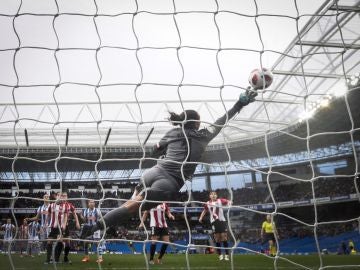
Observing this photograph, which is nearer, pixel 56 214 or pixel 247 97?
pixel 247 97

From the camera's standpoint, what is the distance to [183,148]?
11.5 ft

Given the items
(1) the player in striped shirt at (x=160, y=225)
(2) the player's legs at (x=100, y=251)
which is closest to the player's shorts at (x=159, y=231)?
(1) the player in striped shirt at (x=160, y=225)

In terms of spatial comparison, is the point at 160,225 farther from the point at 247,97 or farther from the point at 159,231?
the point at 247,97

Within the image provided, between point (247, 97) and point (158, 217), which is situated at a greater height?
point (247, 97)

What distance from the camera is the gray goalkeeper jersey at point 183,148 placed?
3418 millimetres

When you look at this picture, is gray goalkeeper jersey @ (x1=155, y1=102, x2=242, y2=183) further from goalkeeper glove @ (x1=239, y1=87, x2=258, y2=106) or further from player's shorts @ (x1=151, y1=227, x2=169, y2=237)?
player's shorts @ (x1=151, y1=227, x2=169, y2=237)

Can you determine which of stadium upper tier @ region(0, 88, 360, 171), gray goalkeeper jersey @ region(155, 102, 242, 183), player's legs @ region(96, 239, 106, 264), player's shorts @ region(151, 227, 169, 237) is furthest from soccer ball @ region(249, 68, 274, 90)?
stadium upper tier @ region(0, 88, 360, 171)

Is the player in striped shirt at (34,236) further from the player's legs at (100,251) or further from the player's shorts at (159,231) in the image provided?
the player's shorts at (159,231)

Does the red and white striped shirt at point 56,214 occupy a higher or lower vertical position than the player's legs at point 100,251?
higher

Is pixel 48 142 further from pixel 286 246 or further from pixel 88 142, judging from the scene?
pixel 286 246

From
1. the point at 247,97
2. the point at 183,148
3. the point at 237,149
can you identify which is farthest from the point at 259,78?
the point at 237,149

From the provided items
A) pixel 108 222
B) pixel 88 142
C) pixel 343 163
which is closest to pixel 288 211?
pixel 343 163

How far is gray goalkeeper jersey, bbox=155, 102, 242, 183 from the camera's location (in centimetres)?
342

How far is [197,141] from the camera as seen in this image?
3.42 metres
